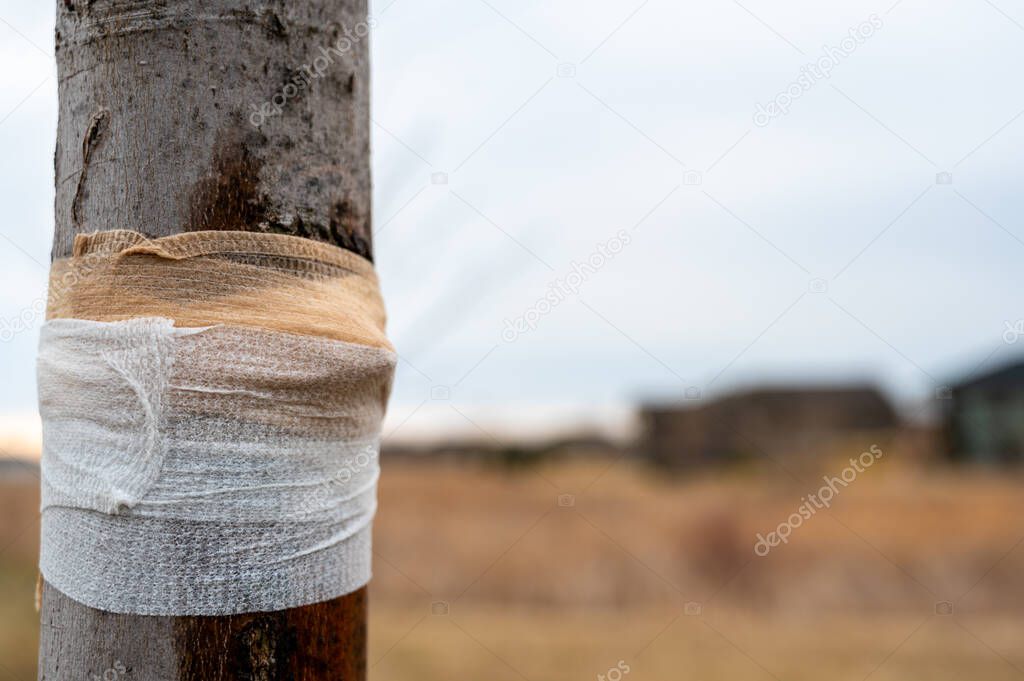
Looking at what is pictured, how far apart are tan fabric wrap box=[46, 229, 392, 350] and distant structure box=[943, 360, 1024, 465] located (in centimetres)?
2047

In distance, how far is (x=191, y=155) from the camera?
0.94 m

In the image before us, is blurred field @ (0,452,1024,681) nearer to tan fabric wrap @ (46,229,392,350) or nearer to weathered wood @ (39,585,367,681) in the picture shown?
weathered wood @ (39,585,367,681)

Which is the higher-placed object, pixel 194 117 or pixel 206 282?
pixel 194 117

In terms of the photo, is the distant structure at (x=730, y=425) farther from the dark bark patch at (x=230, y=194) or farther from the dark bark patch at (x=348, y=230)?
the dark bark patch at (x=230, y=194)

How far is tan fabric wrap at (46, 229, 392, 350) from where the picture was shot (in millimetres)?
927

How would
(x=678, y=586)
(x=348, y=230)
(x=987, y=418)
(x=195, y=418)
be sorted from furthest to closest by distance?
(x=987, y=418)
(x=678, y=586)
(x=348, y=230)
(x=195, y=418)

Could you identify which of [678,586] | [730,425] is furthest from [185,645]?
[730,425]

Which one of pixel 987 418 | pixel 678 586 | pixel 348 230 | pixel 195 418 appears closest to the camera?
pixel 195 418

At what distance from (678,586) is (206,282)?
24.4ft

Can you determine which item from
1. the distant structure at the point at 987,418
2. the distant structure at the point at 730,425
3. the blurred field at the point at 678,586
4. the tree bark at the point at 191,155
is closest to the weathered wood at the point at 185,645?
the tree bark at the point at 191,155

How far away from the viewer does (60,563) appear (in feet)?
3.19

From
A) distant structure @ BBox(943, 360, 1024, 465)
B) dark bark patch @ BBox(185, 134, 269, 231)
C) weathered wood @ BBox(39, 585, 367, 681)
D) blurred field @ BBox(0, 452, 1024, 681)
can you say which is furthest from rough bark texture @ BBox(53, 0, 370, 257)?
distant structure @ BBox(943, 360, 1024, 465)

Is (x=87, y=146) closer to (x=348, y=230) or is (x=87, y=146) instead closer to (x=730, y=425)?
(x=348, y=230)

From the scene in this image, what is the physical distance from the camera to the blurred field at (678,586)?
6.09 meters
